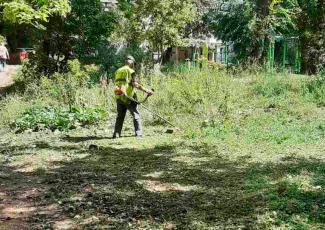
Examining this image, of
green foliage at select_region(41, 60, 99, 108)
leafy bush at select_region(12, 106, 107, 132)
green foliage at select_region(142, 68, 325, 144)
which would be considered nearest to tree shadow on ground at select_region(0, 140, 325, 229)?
green foliage at select_region(142, 68, 325, 144)

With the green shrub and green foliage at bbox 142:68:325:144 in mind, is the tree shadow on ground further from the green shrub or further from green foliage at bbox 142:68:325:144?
the green shrub

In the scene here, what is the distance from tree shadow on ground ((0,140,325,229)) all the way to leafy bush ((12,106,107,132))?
3.54 meters

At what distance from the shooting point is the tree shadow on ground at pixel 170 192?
239 inches

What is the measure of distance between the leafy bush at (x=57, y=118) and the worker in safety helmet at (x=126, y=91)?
173 centimetres

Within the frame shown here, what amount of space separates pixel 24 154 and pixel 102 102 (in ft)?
18.4

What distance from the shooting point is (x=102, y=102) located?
615 inches

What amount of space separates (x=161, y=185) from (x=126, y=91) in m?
4.45

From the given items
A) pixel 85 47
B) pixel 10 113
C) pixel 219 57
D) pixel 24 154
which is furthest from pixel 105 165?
pixel 219 57

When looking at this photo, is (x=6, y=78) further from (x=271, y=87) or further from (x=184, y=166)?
(x=184, y=166)

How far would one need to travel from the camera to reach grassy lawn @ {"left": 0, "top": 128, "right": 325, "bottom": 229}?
6043 millimetres

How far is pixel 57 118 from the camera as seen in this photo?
13.1m

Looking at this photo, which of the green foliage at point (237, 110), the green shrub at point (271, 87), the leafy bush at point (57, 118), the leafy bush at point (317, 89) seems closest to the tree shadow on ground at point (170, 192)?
the green foliage at point (237, 110)

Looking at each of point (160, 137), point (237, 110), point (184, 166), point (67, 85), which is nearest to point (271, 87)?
point (237, 110)

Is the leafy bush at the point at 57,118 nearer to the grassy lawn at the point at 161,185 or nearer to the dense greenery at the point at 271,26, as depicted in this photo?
the grassy lawn at the point at 161,185
